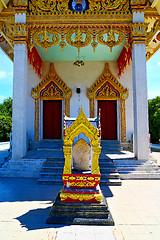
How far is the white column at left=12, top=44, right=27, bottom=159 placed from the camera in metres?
5.53

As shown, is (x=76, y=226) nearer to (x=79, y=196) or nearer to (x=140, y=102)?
(x=79, y=196)

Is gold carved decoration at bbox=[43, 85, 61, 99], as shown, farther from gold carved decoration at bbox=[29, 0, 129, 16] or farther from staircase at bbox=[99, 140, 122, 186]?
staircase at bbox=[99, 140, 122, 186]

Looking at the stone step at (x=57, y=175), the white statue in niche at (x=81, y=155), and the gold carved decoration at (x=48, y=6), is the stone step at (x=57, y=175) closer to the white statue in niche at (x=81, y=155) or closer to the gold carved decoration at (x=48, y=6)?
the white statue in niche at (x=81, y=155)

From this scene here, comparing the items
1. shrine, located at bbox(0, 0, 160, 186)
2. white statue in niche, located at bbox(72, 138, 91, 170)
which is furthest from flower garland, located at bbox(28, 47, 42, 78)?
white statue in niche, located at bbox(72, 138, 91, 170)

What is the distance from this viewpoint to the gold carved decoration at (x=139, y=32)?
5.82m

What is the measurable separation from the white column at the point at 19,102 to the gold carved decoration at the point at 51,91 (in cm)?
291

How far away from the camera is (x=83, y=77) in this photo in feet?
29.3

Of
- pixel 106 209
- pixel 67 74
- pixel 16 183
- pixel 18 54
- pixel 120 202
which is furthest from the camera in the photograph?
pixel 67 74

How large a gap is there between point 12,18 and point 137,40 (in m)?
4.25

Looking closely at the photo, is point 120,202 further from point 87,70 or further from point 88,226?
point 87,70

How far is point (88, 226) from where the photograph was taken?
2.49 meters

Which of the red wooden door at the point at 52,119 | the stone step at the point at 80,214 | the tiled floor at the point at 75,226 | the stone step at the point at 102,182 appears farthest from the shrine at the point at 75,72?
the tiled floor at the point at 75,226

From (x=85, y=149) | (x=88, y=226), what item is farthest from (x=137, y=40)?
(x=88, y=226)

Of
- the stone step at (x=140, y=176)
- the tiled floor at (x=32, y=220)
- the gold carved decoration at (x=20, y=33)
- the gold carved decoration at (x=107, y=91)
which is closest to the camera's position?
the tiled floor at (x=32, y=220)
